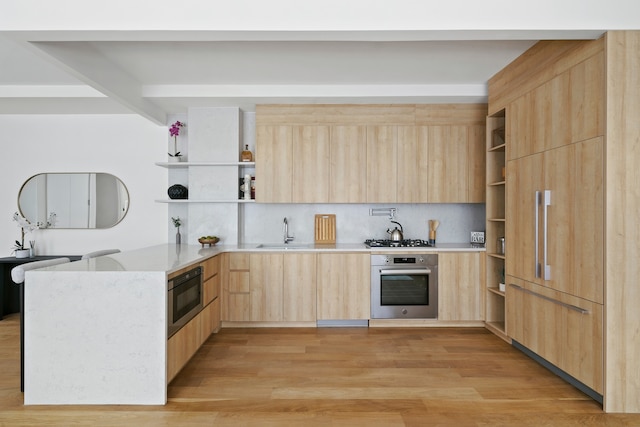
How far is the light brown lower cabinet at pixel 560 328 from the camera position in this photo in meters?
2.47

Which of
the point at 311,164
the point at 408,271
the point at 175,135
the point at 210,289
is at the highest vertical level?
the point at 175,135

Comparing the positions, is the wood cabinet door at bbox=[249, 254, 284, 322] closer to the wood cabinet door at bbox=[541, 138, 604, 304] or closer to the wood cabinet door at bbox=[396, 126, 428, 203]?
the wood cabinet door at bbox=[396, 126, 428, 203]


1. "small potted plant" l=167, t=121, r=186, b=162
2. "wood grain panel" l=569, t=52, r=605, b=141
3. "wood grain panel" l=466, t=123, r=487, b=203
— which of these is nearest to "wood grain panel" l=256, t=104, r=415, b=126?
"wood grain panel" l=466, t=123, r=487, b=203

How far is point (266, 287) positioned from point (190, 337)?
120cm

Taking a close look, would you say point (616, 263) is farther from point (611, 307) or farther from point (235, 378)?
point (235, 378)

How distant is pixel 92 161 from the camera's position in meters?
4.85

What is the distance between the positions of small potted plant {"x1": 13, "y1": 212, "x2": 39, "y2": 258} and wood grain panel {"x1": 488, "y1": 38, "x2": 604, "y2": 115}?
18.3 ft

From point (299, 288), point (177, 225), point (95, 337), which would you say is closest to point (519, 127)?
point (299, 288)

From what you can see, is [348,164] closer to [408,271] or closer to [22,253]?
[408,271]

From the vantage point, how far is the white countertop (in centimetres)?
262

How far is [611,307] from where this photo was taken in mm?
2359

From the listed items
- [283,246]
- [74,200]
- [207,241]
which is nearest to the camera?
[207,241]

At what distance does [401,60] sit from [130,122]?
347 cm
